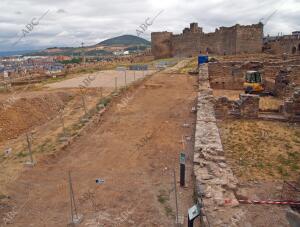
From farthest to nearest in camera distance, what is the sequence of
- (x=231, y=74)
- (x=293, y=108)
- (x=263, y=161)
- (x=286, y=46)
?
(x=286, y=46), (x=231, y=74), (x=293, y=108), (x=263, y=161)

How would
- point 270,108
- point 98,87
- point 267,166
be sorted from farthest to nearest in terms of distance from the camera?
point 98,87
point 270,108
point 267,166

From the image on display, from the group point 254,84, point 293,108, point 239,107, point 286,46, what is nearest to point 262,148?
point 239,107

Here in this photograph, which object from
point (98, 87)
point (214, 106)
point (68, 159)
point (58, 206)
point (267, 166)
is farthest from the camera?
point (98, 87)

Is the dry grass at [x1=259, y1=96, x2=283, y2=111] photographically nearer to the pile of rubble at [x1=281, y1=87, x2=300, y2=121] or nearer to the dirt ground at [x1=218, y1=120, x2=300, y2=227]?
the pile of rubble at [x1=281, y1=87, x2=300, y2=121]

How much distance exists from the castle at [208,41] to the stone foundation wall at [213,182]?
34714 millimetres

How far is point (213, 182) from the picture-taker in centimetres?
634

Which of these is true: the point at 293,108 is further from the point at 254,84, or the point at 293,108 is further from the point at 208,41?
the point at 208,41

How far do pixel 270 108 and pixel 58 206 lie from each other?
1163cm

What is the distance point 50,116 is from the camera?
60.7ft

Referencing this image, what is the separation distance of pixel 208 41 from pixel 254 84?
27377mm

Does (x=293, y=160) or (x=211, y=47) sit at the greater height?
(x=211, y=47)

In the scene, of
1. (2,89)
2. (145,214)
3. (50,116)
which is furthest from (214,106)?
(2,89)

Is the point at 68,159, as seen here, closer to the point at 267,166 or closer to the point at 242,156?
the point at 242,156

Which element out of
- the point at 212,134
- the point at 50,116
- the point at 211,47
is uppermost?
the point at 211,47
